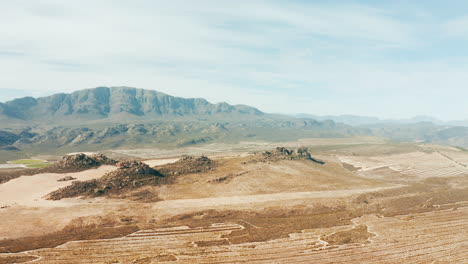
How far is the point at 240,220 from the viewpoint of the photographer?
195 feet

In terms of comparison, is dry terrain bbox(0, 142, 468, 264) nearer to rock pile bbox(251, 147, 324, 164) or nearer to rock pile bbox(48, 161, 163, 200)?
rock pile bbox(48, 161, 163, 200)

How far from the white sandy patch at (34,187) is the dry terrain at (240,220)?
0.84 ft

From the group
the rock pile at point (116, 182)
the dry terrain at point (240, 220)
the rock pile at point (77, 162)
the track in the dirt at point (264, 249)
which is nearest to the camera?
the track in the dirt at point (264, 249)

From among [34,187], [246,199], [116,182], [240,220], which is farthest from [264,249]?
[34,187]

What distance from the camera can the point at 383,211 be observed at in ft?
221

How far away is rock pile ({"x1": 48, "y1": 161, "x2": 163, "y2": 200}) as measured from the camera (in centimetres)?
7169

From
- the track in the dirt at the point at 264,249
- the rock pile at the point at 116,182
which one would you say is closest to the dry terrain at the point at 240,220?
the track in the dirt at the point at 264,249

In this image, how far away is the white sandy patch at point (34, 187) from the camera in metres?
66.4

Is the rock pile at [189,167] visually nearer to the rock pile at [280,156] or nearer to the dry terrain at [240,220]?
the dry terrain at [240,220]

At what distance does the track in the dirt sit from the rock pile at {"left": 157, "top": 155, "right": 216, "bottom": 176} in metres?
42.4

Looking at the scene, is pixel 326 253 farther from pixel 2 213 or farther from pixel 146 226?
pixel 2 213

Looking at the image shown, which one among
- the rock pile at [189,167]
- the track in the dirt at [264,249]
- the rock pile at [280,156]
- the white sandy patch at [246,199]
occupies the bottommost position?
the track in the dirt at [264,249]

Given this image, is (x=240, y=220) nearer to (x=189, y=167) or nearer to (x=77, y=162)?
(x=189, y=167)

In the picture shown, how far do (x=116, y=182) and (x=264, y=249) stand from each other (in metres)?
49.8
